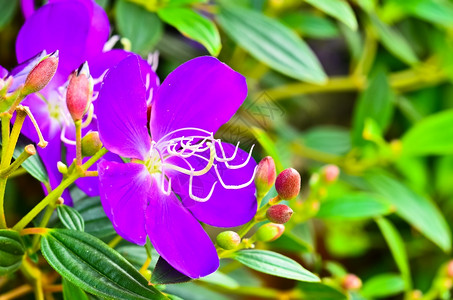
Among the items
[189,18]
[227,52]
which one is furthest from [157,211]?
[227,52]

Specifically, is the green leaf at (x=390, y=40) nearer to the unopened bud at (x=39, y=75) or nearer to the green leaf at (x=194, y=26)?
the green leaf at (x=194, y=26)

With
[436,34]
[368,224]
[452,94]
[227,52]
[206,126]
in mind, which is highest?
[206,126]

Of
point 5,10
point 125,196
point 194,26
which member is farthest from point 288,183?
point 5,10

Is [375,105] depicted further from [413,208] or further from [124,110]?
[124,110]

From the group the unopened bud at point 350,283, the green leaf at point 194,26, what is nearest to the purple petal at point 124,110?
the green leaf at point 194,26

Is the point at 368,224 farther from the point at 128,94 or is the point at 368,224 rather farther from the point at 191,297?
the point at 128,94

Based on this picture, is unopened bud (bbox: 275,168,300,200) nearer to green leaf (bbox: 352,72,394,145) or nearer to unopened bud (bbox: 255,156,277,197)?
unopened bud (bbox: 255,156,277,197)
